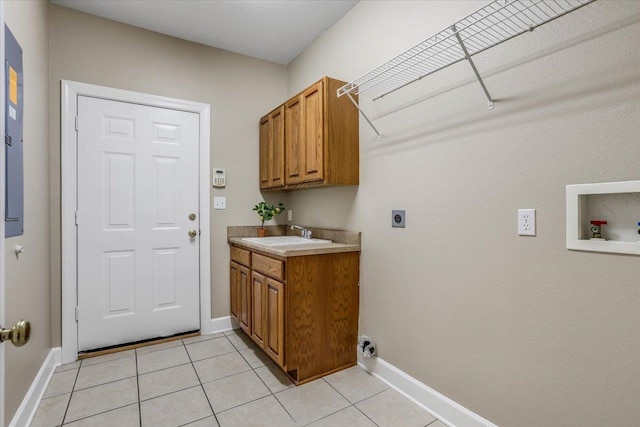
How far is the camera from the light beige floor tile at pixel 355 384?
6.36 feet

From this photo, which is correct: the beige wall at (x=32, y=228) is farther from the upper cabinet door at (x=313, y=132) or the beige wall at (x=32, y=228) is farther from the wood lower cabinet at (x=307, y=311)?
the upper cabinet door at (x=313, y=132)

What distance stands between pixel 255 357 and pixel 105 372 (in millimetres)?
1020

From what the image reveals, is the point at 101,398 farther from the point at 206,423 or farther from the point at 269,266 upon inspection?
the point at 269,266

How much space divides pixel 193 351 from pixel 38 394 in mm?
931

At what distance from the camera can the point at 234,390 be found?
198cm

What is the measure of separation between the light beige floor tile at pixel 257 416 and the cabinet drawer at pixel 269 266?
724mm

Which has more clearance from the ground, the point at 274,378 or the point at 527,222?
the point at 527,222

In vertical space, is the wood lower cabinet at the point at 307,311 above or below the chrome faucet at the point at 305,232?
below

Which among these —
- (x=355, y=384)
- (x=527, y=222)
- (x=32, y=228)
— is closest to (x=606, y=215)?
(x=527, y=222)

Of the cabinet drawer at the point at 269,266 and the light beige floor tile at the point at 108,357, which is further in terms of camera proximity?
the light beige floor tile at the point at 108,357

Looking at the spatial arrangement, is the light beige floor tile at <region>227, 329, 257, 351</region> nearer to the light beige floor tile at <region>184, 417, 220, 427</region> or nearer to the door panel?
the door panel

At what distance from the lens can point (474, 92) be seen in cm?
157

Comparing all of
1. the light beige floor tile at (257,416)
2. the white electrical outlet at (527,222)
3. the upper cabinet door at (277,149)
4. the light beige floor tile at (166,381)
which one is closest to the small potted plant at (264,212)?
the upper cabinet door at (277,149)

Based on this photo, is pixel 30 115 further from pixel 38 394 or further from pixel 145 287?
pixel 38 394
